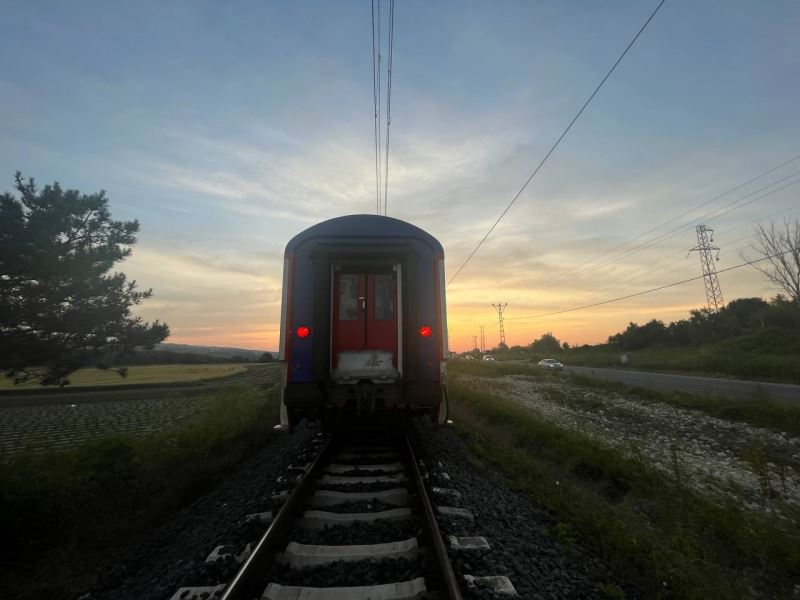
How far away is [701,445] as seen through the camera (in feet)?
31.6

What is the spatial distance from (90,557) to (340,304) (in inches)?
176

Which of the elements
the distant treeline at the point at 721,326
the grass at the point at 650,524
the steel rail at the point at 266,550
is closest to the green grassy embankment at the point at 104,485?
the steel rail at the point at 266,550

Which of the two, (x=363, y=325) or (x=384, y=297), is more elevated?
(x=384, y=297)

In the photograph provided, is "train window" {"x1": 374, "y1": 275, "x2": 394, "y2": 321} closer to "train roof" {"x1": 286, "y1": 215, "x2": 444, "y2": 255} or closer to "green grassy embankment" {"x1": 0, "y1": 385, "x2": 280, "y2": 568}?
"train roof" {"x1": 286, "y1": 215, "x2": 444, "y2": 255}

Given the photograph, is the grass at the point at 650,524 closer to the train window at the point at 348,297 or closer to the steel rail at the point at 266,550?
the steel rail at the point at 266,550

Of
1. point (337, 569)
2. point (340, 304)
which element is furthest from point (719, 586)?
point (340, 304)

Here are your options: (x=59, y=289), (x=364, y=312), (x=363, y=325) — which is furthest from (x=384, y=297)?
(x=59, y=289)

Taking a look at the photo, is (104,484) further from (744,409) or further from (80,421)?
(744,409)

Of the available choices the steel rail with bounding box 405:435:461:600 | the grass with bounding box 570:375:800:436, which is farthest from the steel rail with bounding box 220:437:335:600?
the grass with bounding box 570:375:800:436

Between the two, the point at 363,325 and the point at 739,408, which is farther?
the point at 739,408

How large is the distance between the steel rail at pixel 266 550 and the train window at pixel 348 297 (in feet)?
8.49

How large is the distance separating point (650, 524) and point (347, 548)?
419cm

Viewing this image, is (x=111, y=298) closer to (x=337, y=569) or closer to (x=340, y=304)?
(x=340, y=304)

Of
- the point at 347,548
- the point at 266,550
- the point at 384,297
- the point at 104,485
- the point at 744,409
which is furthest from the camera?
the point at 744,409
